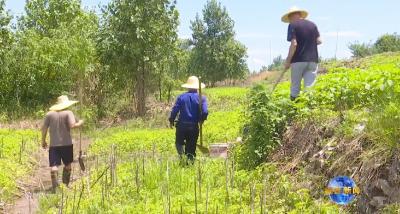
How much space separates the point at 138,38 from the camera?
872 inches

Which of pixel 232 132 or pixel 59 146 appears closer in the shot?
pixel 59 146

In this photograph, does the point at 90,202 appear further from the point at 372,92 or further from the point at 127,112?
the point at 127,112

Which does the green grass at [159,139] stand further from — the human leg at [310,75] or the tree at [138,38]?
the tree at [138,38]

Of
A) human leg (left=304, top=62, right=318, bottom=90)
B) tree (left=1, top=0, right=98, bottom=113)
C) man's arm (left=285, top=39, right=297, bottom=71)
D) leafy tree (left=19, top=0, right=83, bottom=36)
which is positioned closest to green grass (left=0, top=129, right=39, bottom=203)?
man's arm (left=285, top=39, right=297, bottom=71)

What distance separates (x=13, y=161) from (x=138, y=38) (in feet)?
37.7

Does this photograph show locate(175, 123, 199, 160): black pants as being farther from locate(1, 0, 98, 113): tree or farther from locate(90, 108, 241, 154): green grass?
locate(1, 0, 98, 113): tree

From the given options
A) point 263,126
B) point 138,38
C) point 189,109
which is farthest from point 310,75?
point 138,38

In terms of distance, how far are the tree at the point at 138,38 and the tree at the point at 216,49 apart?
26.0m

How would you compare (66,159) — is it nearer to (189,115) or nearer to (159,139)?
(189,115)

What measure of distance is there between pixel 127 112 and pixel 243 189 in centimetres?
1764

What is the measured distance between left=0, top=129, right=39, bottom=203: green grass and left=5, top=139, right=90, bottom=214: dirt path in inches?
6.4

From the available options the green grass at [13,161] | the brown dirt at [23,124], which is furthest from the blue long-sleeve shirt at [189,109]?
the brown dirt at [23,124]

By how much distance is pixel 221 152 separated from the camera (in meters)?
11.4

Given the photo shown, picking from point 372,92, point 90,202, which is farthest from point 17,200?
point 372,92
